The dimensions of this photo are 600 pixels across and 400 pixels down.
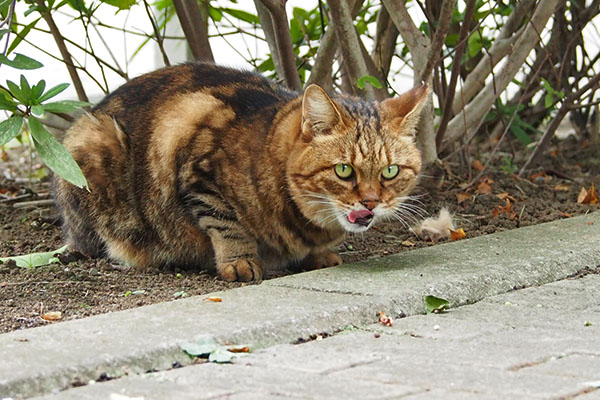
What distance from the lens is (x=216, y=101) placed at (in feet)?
13.1

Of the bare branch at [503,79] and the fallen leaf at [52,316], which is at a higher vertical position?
the bare branch at [503,79]

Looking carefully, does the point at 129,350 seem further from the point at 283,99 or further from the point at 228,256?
the point at 283,99

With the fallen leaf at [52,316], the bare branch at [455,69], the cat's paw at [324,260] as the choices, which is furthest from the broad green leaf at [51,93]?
the bare branch at [455,69]

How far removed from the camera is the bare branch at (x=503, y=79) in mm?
4844

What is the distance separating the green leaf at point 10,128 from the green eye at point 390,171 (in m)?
1.44

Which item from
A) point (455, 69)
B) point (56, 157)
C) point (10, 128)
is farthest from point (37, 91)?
point (455, 69)

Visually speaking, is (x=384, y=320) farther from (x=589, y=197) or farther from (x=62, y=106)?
(x=589, y=197)

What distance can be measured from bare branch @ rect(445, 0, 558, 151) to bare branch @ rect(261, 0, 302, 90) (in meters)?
0.95

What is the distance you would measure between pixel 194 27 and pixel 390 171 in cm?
169

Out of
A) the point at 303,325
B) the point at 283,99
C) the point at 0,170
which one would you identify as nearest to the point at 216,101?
the point at 283,99

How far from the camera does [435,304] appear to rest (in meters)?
3.11

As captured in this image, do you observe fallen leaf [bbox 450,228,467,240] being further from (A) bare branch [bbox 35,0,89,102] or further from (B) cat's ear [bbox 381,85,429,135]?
(A) bare branch [bbox 35,0,89,102]

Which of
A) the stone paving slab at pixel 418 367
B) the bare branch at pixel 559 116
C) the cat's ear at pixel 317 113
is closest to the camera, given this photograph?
the stone paving slab at pixel 418 367

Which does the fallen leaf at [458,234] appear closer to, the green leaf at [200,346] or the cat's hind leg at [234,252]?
the cat's hind leg at [234,252]
